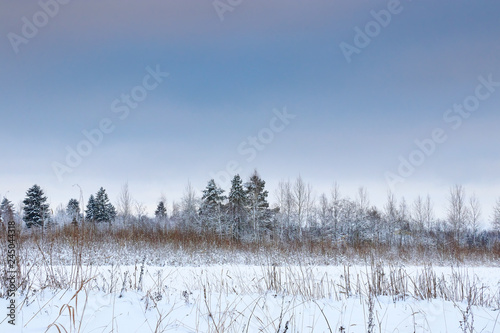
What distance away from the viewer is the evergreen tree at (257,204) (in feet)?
104

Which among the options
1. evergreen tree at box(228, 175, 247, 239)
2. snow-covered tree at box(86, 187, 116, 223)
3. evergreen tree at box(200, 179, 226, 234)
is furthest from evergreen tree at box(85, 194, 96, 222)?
evergreen tree at box(228, 175, 247, 239)

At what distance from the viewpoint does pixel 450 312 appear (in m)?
4.06

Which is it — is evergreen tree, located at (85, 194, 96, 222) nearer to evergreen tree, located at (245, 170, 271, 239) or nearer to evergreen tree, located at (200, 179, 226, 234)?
evergreen tree, located at (200, 179, 226, 234)

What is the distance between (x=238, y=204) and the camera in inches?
1331

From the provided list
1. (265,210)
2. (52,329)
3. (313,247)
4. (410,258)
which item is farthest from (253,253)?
(265,210)

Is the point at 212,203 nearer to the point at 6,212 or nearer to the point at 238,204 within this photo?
the point at 238,204

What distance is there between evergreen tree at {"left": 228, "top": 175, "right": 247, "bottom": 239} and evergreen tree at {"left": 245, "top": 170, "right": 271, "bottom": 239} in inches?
25.6

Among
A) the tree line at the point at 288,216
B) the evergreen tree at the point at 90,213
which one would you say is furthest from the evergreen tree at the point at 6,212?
the tree line at the point at 288,216

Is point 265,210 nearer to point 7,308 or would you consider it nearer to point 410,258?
point 410,258

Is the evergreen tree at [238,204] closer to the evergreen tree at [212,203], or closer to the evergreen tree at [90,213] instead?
the evergreen tree at [212,203]

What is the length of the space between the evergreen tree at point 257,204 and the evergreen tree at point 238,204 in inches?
25.6

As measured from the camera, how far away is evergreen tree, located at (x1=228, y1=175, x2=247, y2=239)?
32700 mm

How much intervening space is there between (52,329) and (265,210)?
33.5 meters

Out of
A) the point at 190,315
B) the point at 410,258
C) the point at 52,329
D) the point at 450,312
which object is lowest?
the point at 410,258
